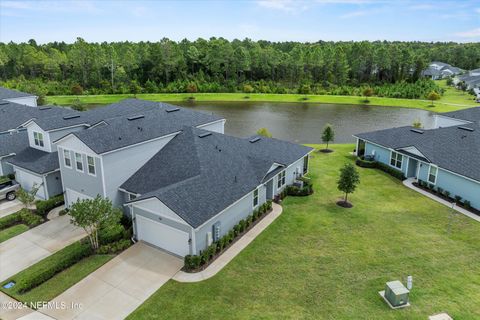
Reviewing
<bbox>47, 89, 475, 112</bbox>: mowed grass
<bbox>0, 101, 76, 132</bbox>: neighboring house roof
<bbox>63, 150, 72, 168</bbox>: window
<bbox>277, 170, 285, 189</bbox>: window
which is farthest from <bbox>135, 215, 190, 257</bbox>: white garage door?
<bbox>47, 89, 475, 112</bbox>: mowed grass

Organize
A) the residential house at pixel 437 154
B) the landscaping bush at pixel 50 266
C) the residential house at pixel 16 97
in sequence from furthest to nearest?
the residential house at pixel 16 97 → the residential house at pixel 437 154 → the landscaping bush at pixel 50 266

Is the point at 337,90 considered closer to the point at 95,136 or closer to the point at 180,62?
the point at 180,62

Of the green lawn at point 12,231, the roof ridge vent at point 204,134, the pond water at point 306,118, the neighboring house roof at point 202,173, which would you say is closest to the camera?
the neighboring house roof at point 202,173

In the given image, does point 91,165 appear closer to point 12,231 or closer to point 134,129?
point 134,129

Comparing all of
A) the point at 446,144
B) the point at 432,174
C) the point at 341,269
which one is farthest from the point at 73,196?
the point at 446,144

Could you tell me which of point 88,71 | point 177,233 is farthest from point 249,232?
point 88,71

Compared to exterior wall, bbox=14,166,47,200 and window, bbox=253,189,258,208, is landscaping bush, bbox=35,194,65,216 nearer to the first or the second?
exterior wall, bbox=14,166,47,200

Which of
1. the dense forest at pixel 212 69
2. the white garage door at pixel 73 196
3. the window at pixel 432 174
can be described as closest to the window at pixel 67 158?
the white garage door at pixel 73 196

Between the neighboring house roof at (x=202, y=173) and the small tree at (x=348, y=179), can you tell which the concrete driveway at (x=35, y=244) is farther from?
the small tree at (x=348, y=179)
